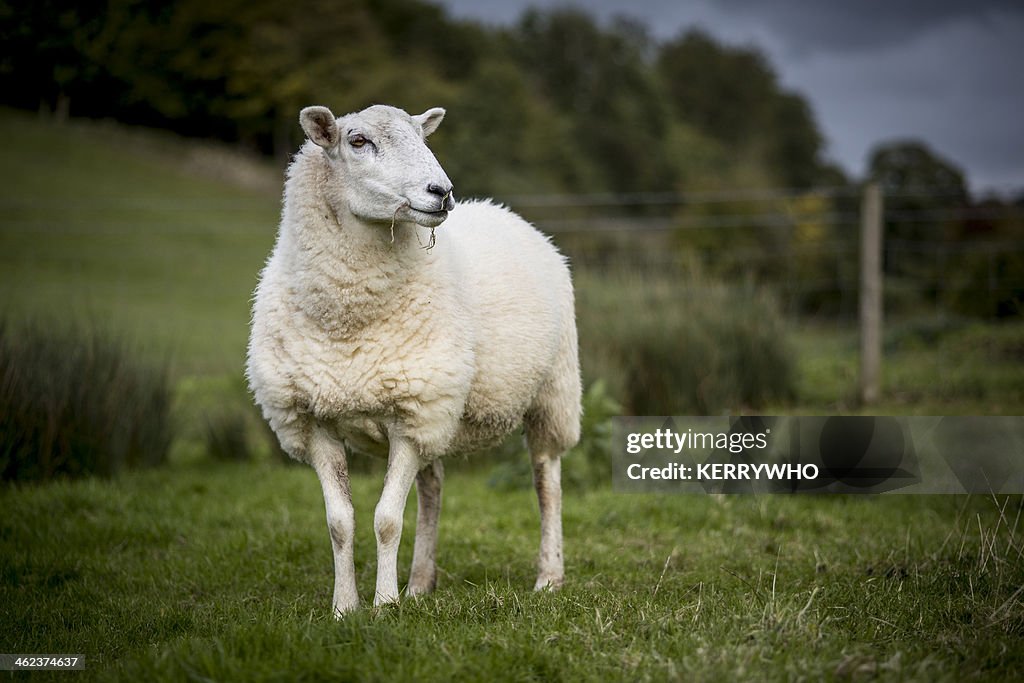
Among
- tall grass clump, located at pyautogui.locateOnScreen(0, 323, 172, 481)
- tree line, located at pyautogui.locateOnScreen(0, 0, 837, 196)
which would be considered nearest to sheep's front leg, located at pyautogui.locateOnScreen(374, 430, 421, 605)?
tall grass clump, located at pyautogui.locateOnScreen(0, 323, 172, 481)

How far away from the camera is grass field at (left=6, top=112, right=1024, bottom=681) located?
10.3ft

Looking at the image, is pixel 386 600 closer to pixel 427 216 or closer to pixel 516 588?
pixel 516 588

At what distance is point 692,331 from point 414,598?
599cm

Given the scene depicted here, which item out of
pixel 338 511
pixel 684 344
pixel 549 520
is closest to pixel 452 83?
pixel 684 344

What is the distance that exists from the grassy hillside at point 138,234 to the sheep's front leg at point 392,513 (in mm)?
10867

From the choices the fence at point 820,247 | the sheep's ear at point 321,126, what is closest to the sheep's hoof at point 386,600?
the sheep's ear at point 321,126

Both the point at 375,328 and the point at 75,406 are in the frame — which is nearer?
the point at 375,328

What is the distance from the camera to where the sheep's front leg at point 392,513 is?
13.1 ft

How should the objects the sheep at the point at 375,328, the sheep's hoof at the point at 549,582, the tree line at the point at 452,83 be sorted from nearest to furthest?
1. the sheep at the point at 375,328
2. the sheep's hoof at the point at 549,582
3. the tree line at the point at 452,83

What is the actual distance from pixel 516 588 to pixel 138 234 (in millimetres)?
27844

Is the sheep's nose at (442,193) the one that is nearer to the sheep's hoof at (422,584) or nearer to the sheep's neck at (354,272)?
the sheep's neck at (354,272)

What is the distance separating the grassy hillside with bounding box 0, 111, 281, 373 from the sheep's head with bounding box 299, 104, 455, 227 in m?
10.8

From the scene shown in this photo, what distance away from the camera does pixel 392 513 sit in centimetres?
398

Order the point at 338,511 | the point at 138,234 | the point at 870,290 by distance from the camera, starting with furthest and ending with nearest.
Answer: the point at 138,234 < the point at 870,290 < the point at 338,511
